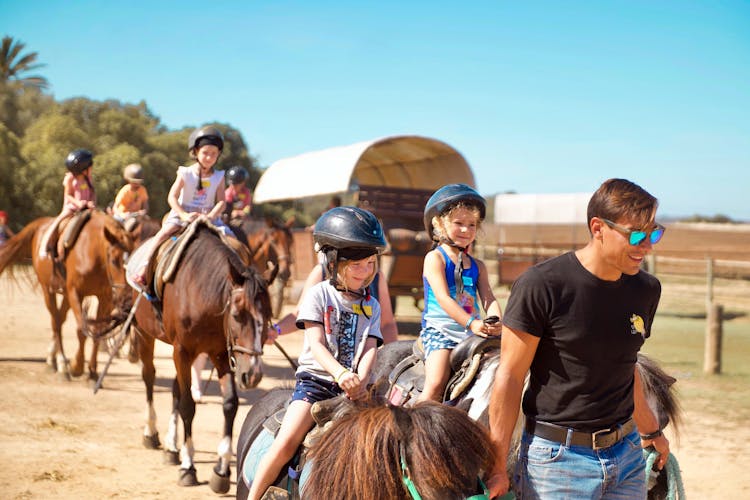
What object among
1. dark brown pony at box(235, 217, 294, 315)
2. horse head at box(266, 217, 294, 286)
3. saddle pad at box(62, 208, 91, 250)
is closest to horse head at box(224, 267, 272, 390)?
saddle pad at box(62, 208, 91, 250)

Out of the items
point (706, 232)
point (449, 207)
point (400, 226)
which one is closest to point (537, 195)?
point (706, 232)

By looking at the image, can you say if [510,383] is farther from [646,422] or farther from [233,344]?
[233,344]

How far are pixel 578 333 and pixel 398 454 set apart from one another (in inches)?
33.8

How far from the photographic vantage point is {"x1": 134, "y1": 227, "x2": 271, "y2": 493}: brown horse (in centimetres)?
548

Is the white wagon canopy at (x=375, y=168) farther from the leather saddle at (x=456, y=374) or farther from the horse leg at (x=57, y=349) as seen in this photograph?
the leather saddle at (x=456, y=374)

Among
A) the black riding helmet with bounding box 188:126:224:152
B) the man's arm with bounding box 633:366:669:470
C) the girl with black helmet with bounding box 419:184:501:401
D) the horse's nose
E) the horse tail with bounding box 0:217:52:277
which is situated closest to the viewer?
the man's arm with bounding box 633:366:669:470

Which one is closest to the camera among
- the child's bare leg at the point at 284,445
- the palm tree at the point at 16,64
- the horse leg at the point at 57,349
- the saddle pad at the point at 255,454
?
the child's bare leg at the point at 284,445

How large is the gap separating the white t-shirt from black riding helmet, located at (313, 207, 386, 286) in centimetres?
9

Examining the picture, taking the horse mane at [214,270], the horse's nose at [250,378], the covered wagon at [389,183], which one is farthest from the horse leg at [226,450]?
the covered wagon at [389,183]

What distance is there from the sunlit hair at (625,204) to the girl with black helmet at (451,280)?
3.92 feet

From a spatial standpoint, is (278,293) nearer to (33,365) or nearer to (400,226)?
(400,226)

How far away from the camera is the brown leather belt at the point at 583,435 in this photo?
252 cm

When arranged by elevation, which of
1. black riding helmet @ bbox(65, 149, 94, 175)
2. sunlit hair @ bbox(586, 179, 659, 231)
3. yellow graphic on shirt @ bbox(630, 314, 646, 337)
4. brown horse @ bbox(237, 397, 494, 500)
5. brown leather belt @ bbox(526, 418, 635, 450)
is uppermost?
black riding helmet @ bbox(65, 149, 94, 175)

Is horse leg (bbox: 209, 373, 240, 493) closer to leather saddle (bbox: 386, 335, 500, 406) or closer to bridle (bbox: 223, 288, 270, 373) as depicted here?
bridle (bbox: 223, 288, 270, 373)
